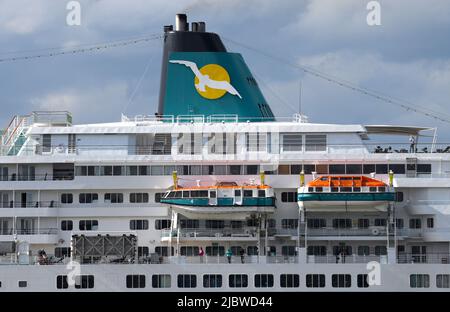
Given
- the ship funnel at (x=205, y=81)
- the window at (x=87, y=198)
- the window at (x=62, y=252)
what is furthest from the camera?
the ship funnel at (x=205, y=81)

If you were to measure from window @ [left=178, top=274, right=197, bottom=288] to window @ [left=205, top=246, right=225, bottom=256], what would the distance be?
226 cm

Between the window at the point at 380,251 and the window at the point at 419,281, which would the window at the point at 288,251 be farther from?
the window at the point at 419,281

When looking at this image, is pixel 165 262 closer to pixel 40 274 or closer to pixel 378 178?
pixel 40 274

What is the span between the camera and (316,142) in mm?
48000

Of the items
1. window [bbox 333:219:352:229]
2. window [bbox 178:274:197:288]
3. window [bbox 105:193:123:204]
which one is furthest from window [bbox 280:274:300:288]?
window [bbox 105:193:123:204]

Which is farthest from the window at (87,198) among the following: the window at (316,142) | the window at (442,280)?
the window at (442,280)

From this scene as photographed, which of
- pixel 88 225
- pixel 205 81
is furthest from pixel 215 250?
pixel 205 81

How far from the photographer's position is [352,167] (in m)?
47.0

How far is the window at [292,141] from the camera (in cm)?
4788

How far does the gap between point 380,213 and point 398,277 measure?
3.19m

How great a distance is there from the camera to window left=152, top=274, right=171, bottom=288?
44469 mm

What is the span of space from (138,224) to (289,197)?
19.9 ft

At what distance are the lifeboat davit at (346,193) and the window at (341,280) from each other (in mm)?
2817

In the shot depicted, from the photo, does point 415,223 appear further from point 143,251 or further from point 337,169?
point 143,251
